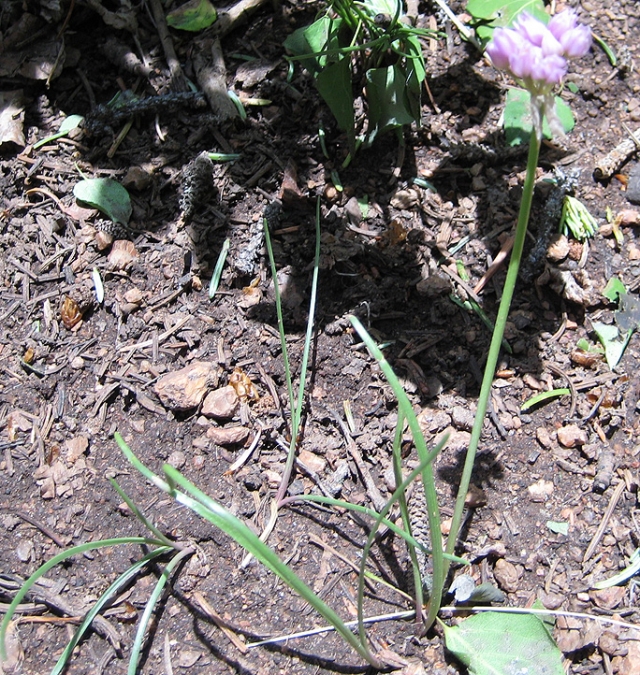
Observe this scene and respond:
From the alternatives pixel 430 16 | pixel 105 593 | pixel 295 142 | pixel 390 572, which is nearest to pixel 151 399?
pixel 105 593

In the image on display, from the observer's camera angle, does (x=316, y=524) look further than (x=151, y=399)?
No

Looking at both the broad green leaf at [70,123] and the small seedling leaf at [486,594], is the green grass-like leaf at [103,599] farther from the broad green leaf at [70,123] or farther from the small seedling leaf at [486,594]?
the broad green leaf at [70,123]

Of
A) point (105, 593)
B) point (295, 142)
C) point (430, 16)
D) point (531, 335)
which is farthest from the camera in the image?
point (430, 16)

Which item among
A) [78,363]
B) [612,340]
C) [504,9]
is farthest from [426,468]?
[504,9]

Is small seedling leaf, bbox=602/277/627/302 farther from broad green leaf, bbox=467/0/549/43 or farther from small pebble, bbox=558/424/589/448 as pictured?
broad green leaf, bbox=467/0/549/43

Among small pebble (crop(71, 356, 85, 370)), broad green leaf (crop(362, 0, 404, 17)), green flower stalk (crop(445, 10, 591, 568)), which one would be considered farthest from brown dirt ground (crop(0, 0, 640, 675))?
green flower stalk (crop(445, 10, 591, 568))

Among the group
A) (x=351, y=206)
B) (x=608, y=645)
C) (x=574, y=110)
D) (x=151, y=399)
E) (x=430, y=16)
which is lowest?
(x=608, y=645)

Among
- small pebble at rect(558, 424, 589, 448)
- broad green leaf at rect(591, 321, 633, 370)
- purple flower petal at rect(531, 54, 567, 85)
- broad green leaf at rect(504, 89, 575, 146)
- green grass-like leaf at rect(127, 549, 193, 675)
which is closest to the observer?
purple flower petal at rect(531, 54, 567, 85)

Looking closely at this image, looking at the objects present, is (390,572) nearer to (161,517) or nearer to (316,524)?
(316,524)
